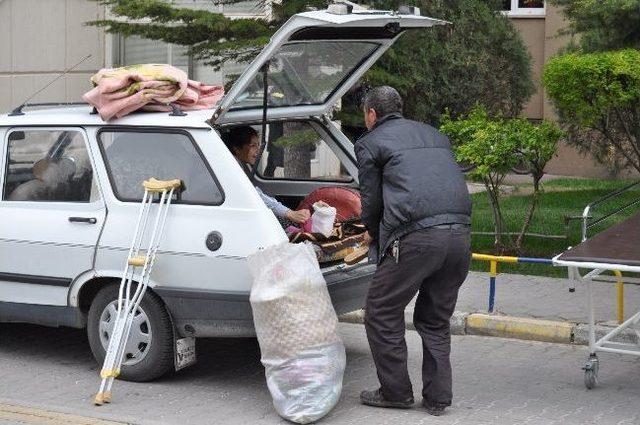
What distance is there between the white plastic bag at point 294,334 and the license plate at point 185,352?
79 cm

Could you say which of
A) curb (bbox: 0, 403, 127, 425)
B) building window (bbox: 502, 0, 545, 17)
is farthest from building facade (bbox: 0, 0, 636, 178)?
curb (bbox: 0, 403, 127, 425)

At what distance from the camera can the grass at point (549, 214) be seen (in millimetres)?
11570

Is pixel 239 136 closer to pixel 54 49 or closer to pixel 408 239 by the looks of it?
pixel 408 239

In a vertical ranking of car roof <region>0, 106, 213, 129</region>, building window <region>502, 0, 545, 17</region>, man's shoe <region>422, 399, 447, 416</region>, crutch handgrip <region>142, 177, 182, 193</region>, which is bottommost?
man's shoe <region>422, 399, 447, 416</region>

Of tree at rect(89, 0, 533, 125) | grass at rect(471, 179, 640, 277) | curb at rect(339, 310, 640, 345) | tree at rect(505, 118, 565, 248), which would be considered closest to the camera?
curb at rect(339, 310, 640, 345)

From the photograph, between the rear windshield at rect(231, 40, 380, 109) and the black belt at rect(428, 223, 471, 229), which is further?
the rear windshield at rect(231, 40, 380, 109)

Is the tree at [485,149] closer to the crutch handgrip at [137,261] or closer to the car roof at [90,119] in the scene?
the car roof at [90,119]

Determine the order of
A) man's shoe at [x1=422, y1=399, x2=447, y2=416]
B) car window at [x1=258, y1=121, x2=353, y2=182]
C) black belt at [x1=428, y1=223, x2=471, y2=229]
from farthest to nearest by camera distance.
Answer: car window at [x1=258, y1=121, x2=353, y2=182] < man's shoe at [x1=422, y1=399, x2=447, y2=416] < black belt at [x1=428, y1=223, x2=471, y2=229]

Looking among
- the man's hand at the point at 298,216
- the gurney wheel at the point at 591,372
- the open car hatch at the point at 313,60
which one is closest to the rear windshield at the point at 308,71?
the open car hatch at the point at 313,60

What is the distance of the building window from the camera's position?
69.5 feet

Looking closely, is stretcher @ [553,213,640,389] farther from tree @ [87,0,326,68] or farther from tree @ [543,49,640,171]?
tree @ [87,0,326,68]

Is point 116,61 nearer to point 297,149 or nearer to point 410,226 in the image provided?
point 297,149

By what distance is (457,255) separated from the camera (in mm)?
6895

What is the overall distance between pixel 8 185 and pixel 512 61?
12.1m
